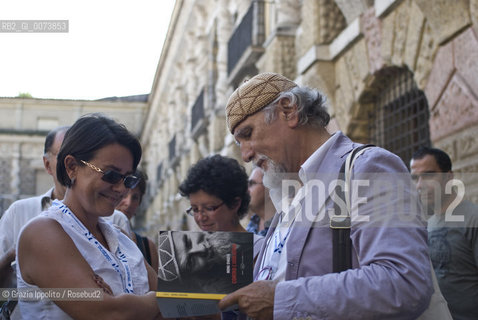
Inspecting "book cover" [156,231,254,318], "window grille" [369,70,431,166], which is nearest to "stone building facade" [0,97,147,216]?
"window grille" [369,70,431,166]

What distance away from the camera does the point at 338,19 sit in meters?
8.52

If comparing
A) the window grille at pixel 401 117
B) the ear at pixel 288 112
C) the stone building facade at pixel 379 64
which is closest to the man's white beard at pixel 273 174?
the ear at pixel 288 112

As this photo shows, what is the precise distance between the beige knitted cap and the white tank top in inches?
27.7

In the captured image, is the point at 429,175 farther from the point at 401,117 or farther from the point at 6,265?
the point at 6,265

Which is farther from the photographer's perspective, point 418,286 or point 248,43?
point 248,43

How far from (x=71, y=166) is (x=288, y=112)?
90 cm

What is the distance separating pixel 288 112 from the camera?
2.50m

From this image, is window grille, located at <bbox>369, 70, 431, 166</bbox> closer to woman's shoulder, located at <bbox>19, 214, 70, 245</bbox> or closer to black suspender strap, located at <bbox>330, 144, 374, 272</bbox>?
black suspender strap, located at <bbox>330, 144, 374, 272</bbox>

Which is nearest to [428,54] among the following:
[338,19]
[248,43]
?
[338,19]

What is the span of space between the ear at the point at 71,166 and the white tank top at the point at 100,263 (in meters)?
0.13

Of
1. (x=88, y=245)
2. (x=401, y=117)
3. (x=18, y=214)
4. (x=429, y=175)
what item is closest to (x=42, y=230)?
(x=88, y=245)

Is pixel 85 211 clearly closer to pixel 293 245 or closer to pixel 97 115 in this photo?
pixel 97 115

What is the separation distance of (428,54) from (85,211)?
4207mm

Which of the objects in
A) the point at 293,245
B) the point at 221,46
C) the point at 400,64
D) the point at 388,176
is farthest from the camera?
the point at 221,46
